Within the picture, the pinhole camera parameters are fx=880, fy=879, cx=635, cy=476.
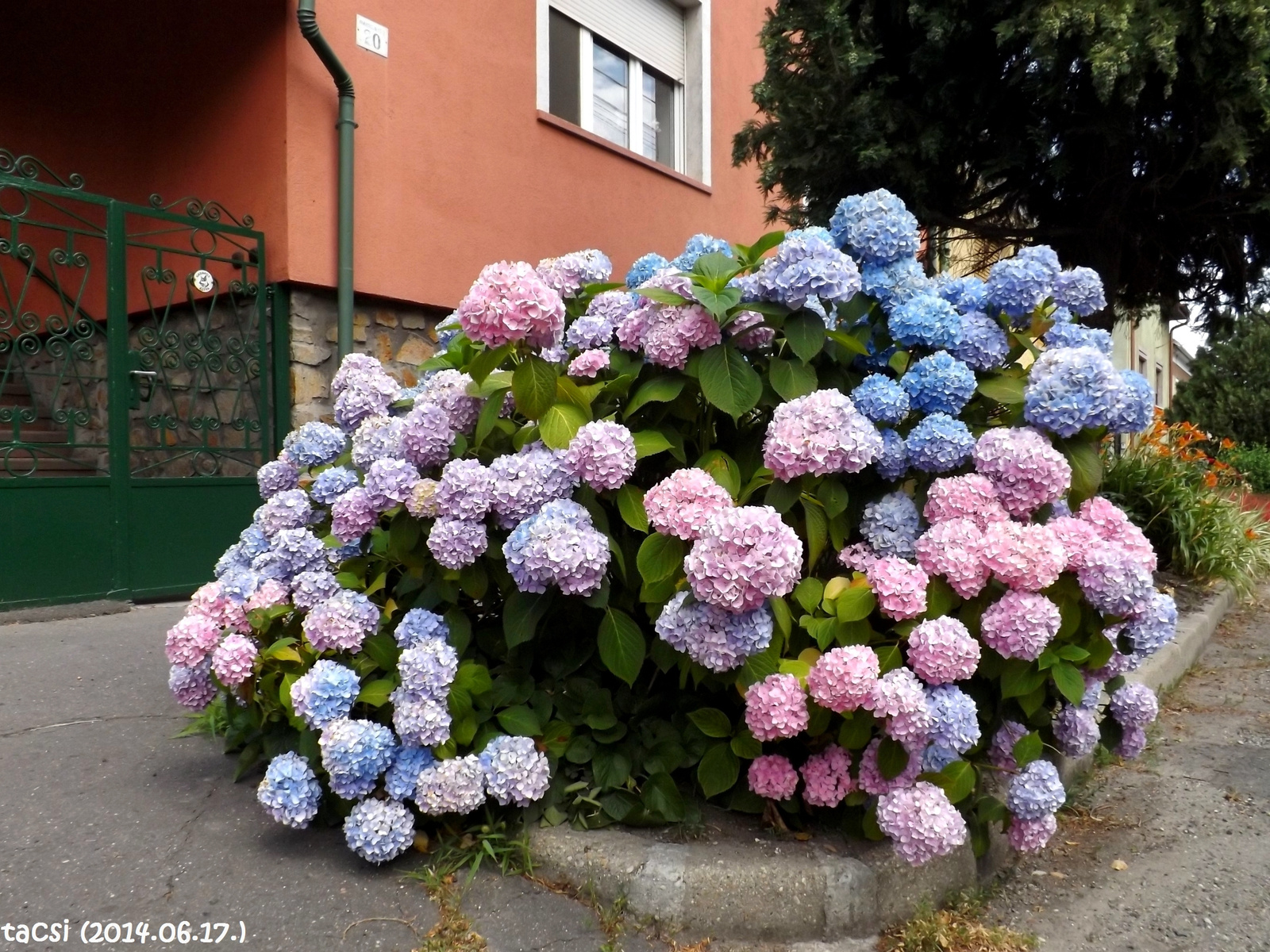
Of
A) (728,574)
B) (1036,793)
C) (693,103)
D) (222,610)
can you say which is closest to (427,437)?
(222,610)

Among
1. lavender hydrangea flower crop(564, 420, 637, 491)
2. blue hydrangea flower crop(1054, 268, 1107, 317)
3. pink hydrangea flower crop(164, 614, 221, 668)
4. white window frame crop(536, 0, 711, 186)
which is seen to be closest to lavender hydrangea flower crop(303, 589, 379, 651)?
pink hydrangea flower crop(164, 614, 221, 668)

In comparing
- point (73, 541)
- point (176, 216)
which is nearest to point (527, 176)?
point (176, 216)

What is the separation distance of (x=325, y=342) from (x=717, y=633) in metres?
4.42

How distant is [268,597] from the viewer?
7.57 ft

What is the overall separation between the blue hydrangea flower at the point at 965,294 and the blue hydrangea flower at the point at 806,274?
1.43 feet

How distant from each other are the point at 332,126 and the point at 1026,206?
484 centimetres

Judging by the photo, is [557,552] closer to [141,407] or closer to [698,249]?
[698,249]

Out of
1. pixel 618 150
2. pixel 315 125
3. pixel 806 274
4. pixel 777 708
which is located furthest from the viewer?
pixel 618 150

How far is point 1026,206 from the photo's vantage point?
6430 mm

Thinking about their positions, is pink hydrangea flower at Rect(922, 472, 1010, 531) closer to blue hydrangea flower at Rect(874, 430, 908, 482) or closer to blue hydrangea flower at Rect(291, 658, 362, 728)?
blue hydrangea flower at Rect(874, 430, 908, 482)

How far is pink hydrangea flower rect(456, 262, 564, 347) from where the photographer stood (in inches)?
80.9

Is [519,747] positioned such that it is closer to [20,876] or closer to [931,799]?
[931,799]

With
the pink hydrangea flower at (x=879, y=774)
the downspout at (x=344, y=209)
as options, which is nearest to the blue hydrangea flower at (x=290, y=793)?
the pink hydrangea flower at (x=879, y=774)

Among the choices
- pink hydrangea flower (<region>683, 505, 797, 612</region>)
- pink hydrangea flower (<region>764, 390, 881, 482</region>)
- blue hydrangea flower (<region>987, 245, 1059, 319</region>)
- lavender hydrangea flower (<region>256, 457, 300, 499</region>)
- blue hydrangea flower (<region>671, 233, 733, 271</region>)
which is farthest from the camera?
lavender hydrangea flower (<region>256, 457, 300, 499</region>)
